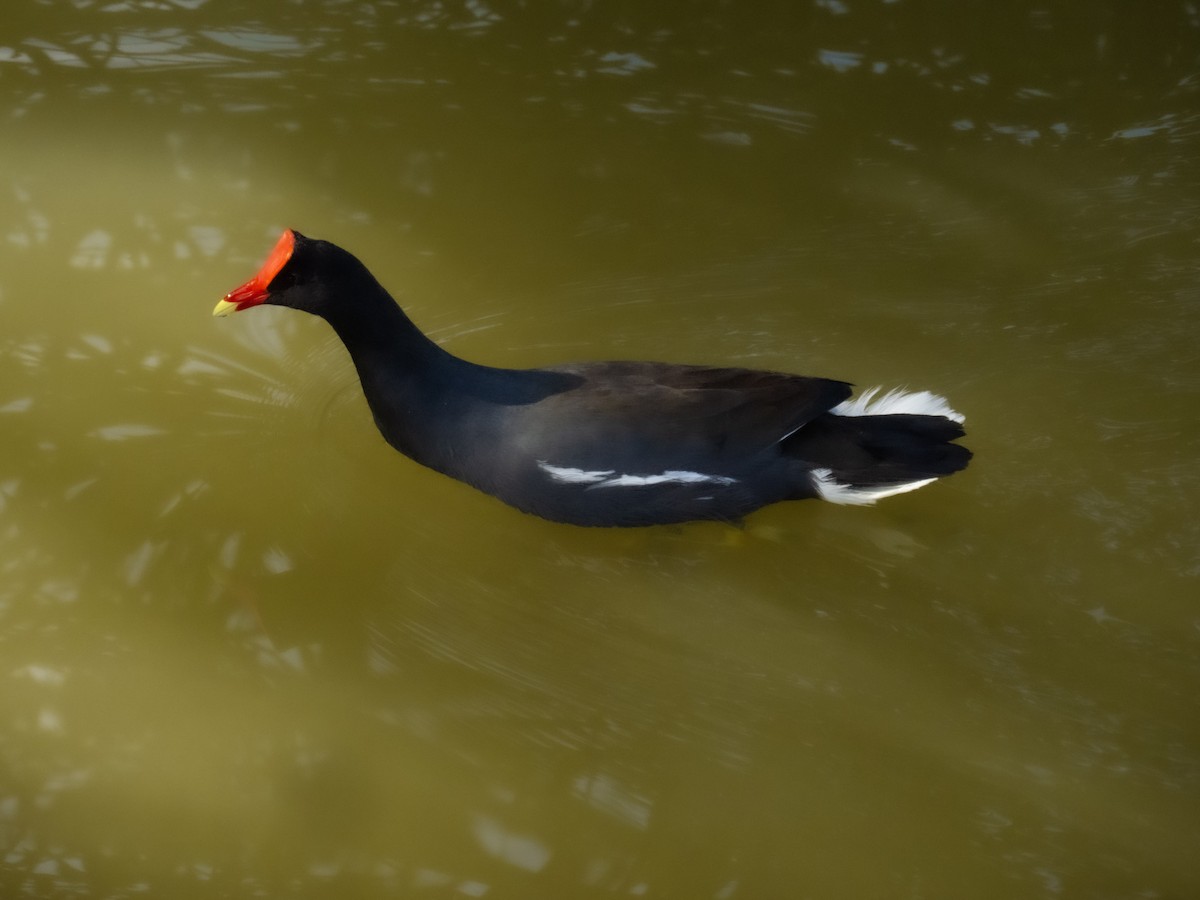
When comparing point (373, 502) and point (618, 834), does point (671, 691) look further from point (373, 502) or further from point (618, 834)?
point (373, 502)

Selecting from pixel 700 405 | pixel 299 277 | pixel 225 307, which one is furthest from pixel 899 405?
pixel 225 307

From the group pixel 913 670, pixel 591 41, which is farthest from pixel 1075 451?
pixel 591 41

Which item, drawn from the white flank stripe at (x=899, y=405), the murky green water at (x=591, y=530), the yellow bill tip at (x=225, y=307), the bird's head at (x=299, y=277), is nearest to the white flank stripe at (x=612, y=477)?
the murky green water at (x=591, y=530)

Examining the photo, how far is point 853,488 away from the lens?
3.23m

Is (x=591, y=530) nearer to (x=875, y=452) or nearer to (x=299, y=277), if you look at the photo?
(x=875, y=452)

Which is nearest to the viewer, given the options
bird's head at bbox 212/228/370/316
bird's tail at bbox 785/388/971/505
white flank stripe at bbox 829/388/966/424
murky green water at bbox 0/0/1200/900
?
murky green water at bbox 0/0/1200/900

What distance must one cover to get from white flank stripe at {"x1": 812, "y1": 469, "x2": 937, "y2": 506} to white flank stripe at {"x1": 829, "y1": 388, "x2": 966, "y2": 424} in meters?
0.21

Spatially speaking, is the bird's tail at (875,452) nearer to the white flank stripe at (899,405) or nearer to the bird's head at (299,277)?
the white flank stripe at (899,405)

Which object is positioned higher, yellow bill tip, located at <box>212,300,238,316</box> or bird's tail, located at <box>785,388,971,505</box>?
yellow bill tip, located at <box>212,300,238,316</box>

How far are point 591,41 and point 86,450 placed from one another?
2390mm

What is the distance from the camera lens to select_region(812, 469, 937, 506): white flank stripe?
322cm

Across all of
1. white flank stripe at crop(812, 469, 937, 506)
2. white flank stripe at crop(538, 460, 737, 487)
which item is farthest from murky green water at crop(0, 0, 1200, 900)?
white flank stripe at crop(538, 460, 737, 487)

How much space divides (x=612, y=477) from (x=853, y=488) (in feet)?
2.08

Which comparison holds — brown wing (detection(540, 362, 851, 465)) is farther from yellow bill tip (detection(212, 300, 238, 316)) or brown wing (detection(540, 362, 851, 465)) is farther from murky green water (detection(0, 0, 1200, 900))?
yellow bill tip (detection(212, 300, 238, 316))
